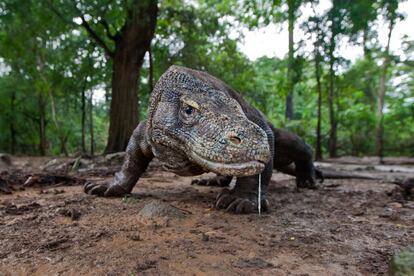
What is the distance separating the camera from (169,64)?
36.6 ft

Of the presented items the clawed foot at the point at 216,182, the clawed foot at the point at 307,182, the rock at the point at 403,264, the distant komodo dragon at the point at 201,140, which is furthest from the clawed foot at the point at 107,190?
the rock at the point at 403,264

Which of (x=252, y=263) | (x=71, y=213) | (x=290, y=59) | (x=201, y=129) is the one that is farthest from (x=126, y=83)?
(x=252, y=263)

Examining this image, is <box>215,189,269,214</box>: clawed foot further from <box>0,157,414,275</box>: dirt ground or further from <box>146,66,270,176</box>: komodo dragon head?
<box>146,66,270,176</box>: komodo dragon head

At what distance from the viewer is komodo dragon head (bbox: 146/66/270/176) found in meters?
1.86

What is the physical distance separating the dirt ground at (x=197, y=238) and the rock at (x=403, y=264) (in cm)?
14

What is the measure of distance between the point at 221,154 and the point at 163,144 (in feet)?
1.79

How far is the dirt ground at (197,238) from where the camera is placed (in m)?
1.48

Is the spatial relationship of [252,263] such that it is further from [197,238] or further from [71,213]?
[71,213]

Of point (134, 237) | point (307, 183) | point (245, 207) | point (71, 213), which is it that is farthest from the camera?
point (307, 183)

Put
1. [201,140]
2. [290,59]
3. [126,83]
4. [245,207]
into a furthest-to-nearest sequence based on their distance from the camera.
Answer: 1. [290,59]
2. [126,83]
3. [245,207]
4. [201,140]

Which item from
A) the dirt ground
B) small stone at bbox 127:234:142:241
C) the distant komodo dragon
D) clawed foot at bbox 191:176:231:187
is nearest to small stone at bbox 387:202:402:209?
the dirt ground

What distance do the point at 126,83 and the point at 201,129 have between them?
18.7ft

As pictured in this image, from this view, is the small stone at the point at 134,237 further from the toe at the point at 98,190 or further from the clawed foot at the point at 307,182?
the clawed foot at the point at 307,182

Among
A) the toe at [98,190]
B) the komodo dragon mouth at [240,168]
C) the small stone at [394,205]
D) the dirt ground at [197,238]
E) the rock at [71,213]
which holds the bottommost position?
the dirt ground at [197,238]
